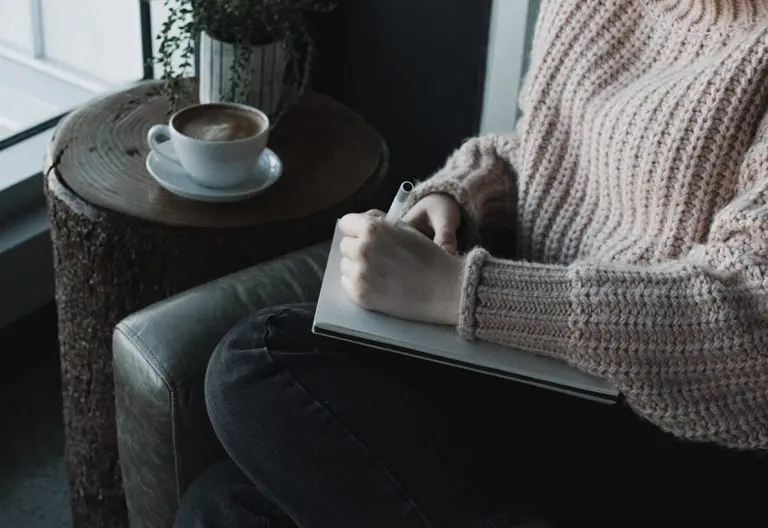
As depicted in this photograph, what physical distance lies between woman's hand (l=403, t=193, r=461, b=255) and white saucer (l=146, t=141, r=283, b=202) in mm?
249

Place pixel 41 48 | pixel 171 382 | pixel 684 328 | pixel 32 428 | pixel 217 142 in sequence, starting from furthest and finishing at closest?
pixel 41 48 → pixel 32 428 → pixel 217 142 → pixel 171 382 → pixel 684 328

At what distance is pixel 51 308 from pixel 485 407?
1.06m

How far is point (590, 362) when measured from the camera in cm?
83

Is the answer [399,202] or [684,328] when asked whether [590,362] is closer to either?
[684,328]

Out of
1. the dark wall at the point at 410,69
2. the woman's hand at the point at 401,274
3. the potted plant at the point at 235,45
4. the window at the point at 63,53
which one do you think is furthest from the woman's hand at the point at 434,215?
the window at the point at 63,53

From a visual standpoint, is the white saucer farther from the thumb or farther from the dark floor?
the dark floor

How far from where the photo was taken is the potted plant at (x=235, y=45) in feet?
4.22

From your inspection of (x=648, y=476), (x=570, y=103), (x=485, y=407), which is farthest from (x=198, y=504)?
(x=570, y=103)

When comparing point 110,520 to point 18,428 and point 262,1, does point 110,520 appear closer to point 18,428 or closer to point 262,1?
point 18,428

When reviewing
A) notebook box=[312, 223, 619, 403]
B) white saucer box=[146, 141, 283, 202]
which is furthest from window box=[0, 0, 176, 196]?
notebook box=[312, 223, 619, 403]

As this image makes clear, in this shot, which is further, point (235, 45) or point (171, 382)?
point (235, 45)

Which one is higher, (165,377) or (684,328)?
(684,328)

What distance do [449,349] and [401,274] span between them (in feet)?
0.28

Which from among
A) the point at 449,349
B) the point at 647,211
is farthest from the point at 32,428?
the point at 647,211
